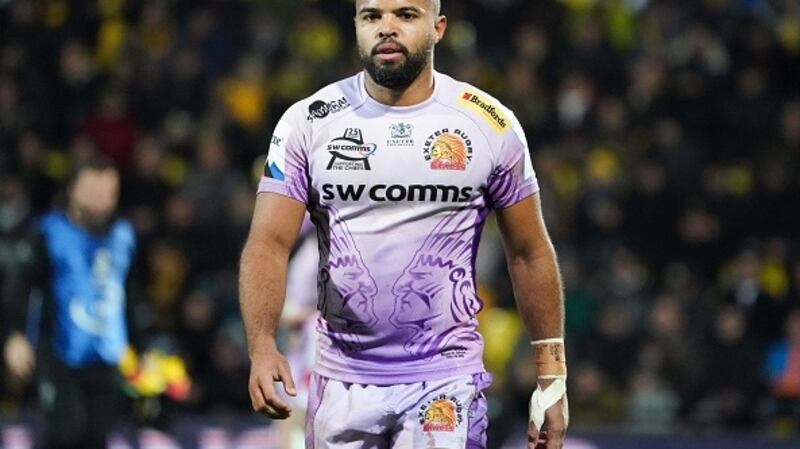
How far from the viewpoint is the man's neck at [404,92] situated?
559 centimetres

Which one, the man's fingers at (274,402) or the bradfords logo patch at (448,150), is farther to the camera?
the bradfords logo patch at (448,150)

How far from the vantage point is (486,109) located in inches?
221

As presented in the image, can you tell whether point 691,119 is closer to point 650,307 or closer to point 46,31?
point 650,307

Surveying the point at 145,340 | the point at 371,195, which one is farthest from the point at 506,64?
the point at 371,195

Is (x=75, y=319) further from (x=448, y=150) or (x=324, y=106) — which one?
(x=448, y=150)

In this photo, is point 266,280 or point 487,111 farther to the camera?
point 487,111

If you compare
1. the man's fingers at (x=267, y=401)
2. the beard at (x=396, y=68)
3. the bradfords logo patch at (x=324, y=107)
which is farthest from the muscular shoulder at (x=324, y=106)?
the man's fingers at (x=267, y=401)

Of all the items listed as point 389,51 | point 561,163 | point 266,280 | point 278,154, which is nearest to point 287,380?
point 266,280

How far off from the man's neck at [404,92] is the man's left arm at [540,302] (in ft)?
1.55

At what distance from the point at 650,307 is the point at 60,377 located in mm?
6013

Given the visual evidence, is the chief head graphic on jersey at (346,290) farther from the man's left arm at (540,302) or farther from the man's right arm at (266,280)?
the man's left arm at (540,302)

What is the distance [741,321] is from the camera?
13.5 meters

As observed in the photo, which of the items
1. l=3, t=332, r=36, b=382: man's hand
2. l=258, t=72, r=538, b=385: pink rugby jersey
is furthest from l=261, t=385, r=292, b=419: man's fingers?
l=3, t=332, r=36, b=382: man's hand

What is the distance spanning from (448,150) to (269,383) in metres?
0.98
